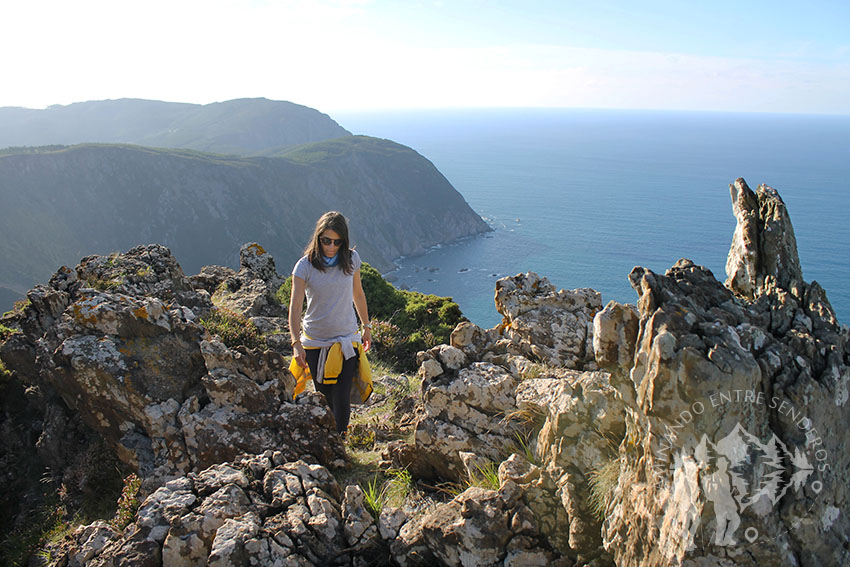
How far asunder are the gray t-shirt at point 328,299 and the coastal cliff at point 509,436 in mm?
833

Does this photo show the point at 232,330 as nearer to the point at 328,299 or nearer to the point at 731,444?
the point at 328,299

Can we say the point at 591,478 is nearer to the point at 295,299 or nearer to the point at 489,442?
the point at 489,442

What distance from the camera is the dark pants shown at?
675cm

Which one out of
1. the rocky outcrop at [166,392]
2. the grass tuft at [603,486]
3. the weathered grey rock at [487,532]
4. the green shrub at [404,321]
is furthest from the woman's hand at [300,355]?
the green shrub at [404,321]

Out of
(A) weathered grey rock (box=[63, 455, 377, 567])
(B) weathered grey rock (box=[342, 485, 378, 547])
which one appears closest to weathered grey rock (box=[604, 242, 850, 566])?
(B) weathered grey rock (box=[342, 485, 378, 547])

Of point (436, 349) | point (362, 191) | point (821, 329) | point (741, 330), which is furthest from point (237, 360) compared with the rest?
point (362, 191)

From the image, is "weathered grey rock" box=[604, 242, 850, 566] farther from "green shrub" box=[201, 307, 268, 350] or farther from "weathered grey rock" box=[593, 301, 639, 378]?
"green shrub" box=[201, 307, 268, 350]

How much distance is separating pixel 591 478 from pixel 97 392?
19.7ft

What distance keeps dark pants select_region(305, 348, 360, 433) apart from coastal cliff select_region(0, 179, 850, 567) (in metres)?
0.26

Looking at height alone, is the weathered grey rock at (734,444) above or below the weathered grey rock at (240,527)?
above

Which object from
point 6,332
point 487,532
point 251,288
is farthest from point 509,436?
point 251,288

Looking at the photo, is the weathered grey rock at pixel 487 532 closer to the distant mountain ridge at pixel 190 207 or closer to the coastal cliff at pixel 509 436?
the coastal cliff at pixel 509 436

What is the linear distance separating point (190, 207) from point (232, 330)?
148 metres

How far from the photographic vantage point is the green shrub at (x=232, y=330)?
9375 mm
